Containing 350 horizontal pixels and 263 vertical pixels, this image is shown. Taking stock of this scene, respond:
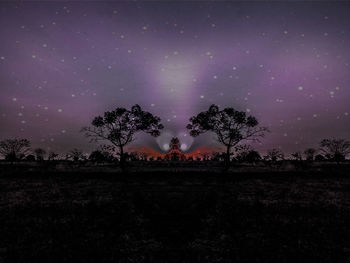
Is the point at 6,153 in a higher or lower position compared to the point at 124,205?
higher

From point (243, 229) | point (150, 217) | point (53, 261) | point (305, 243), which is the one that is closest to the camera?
point (53, 261)

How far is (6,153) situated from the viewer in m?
94.8

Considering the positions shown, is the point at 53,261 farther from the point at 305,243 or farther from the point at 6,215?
the point at 305,243

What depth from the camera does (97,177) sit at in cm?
3266

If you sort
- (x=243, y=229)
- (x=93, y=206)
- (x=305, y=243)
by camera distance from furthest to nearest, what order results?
(x=93, y=206) → (x=243, y=229) → (x=305, y=243)

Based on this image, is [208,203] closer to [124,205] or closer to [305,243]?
[124,205]

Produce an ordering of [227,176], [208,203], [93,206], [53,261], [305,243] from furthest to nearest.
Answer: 1. [227,176]
2. [208,203]
3. [93,206]
4. [305,243]
5. [53,261]

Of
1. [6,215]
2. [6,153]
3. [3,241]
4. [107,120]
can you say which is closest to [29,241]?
[3,241]

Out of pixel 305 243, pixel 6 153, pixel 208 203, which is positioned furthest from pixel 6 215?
pixel 6 153

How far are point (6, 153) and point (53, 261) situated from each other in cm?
11004

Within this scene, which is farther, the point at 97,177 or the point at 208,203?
the point at 97,177

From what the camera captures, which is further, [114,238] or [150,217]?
[150,217]

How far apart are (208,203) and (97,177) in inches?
871

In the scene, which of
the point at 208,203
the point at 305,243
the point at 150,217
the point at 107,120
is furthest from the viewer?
the point at 107,120
